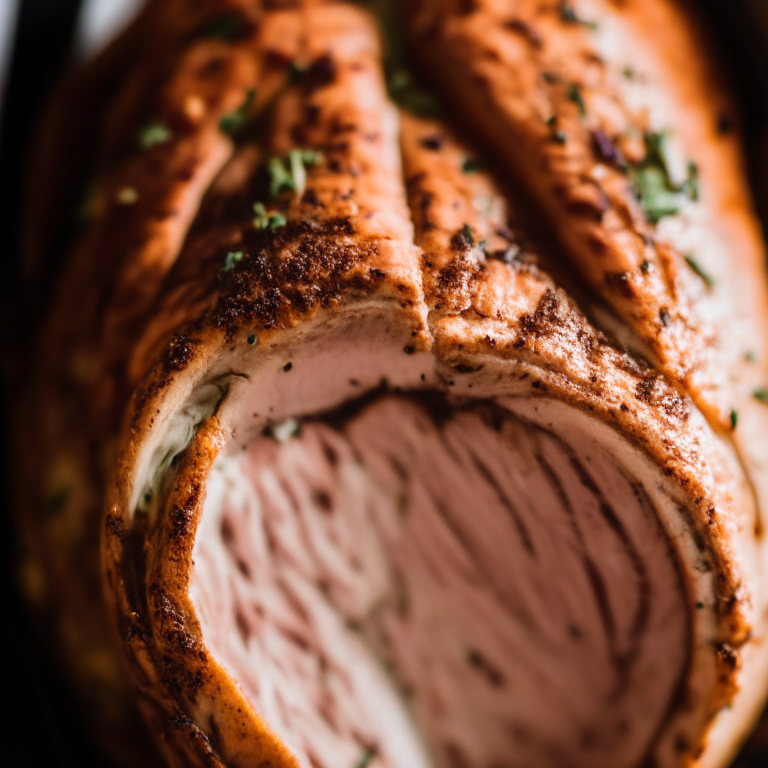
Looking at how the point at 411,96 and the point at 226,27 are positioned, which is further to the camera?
the point at 226,27

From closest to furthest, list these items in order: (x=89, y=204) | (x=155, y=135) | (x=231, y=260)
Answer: (x=231, y=260) → (x=155, y=135) → (x=89, y=204)

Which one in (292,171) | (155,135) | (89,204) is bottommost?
(292,171)

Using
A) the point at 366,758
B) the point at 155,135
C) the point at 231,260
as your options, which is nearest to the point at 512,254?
the point at 231,260

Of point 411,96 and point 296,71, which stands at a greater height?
point 296,71

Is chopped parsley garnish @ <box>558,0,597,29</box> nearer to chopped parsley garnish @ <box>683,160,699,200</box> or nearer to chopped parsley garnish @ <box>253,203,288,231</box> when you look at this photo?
chopped parsley garnish @ <box>683,160,699,200</box>

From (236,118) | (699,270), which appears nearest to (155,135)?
(236,118)

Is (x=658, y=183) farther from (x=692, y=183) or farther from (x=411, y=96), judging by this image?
(x=411, y=96)

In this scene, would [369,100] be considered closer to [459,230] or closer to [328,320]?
[459,230]

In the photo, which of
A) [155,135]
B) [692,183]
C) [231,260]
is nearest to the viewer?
[231,260]
